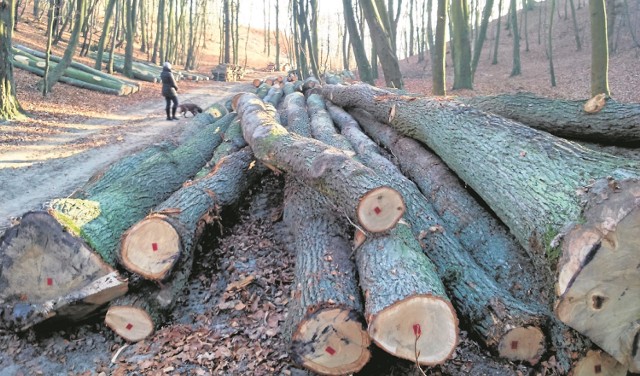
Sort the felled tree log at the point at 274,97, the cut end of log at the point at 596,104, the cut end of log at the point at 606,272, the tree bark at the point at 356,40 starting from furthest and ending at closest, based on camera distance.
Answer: the tree bark at the point at 356,40, the felled tree log at the point at 274,97, the cut end of log at the point at 596,104, the cut end of log at the point at 606,272

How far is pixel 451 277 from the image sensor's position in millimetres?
3959

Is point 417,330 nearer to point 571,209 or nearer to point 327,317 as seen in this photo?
point 327,317

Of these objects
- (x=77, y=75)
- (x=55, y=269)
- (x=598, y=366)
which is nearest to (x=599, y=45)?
(x=598, y=366)

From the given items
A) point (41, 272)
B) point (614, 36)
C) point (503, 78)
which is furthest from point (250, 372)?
point (614, 36)

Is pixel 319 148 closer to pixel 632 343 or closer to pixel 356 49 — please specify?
pixel 632 343

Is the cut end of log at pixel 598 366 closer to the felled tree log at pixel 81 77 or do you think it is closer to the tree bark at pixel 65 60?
the tree bark at pixel 65 60

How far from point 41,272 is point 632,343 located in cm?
474

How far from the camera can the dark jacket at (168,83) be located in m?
13.9

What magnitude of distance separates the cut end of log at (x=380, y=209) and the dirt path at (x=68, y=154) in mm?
3322

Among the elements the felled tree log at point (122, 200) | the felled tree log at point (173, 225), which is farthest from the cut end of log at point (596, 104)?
the felled tree log at point (122, 200)

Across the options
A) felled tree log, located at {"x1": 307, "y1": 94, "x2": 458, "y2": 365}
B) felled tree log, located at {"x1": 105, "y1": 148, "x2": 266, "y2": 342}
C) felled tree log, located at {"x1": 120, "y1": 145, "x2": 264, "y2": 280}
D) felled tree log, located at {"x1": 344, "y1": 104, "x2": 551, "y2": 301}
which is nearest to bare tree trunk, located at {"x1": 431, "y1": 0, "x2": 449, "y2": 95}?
felled tree log, located at {"x1": 344, "y1": 104, "x2": 551, "y2": 301}

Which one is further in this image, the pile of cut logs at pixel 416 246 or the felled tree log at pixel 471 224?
the felled tree log at pixel 471 224

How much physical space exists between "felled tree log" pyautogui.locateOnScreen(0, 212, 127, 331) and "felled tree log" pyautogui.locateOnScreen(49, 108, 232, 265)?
12cm

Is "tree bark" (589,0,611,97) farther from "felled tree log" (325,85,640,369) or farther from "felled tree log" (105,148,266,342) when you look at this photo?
"felled tree log" (105,148,266,342)
